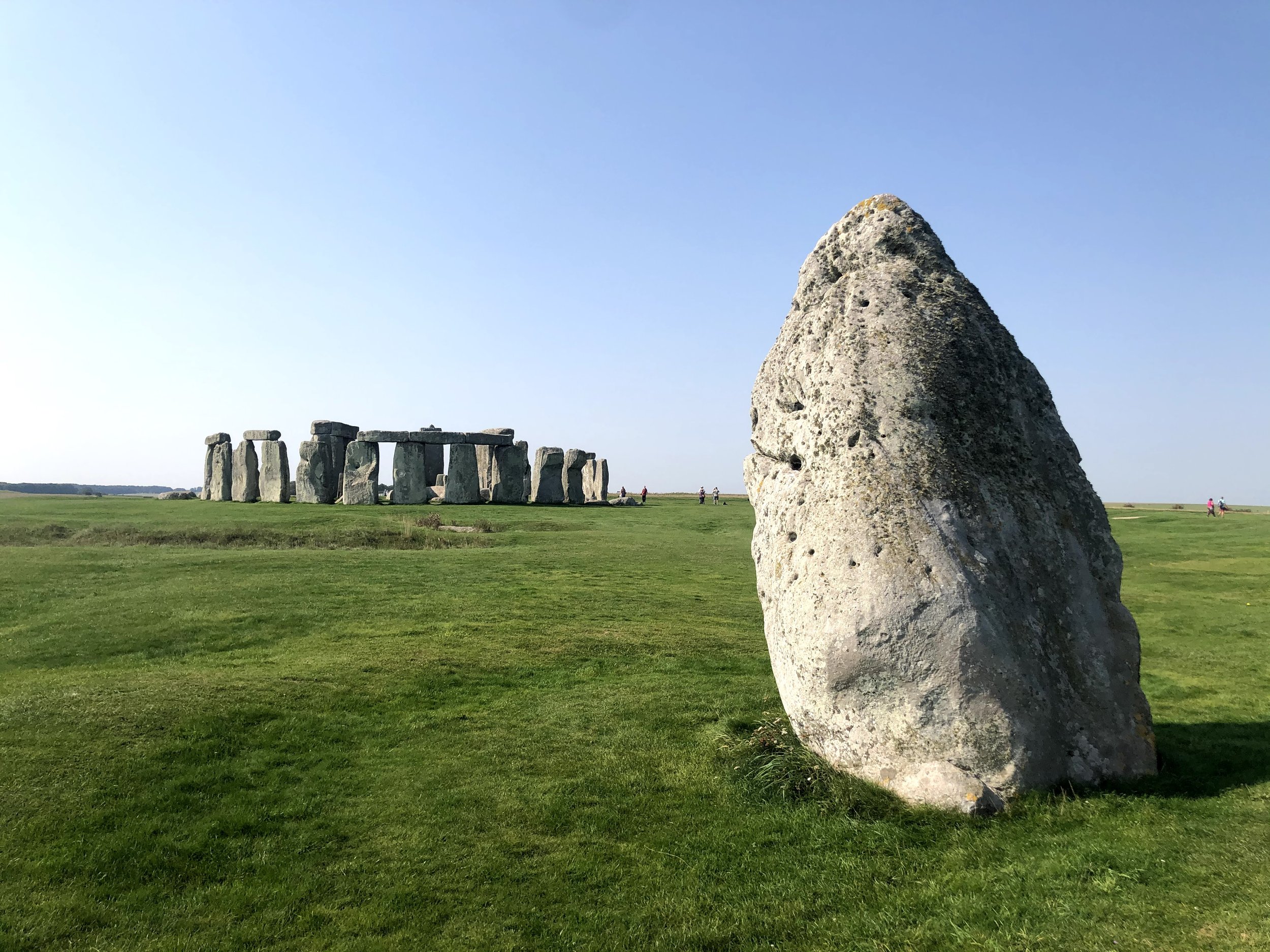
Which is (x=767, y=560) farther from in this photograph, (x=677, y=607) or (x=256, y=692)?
(x=677, y=607)

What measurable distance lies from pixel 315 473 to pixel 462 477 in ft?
20.7

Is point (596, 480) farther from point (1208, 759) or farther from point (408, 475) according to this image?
point (1208, 759)

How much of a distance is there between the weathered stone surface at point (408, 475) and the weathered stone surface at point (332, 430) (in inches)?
95.3

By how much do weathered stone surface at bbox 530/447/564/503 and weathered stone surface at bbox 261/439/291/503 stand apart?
448 inches

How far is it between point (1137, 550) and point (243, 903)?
25251 mm

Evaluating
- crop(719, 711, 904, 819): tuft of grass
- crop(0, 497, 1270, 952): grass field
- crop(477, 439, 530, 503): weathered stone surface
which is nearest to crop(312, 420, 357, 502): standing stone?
crop(477, 439, 530, 503): weathered stone surface

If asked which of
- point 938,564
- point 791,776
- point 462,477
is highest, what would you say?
point 462,477

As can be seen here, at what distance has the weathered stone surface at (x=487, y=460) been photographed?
1586 inches

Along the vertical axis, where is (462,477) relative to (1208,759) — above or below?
above

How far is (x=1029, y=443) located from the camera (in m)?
6.51

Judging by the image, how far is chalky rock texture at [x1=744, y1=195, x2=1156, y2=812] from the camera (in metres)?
5.72

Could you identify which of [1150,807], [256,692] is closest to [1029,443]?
[1150,807]

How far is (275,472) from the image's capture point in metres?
35.4

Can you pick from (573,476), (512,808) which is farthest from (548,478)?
(512,808)
